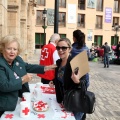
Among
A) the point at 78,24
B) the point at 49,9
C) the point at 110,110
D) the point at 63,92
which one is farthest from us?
the point at 78,24

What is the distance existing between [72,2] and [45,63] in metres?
39.3

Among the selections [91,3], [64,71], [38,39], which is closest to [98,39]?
[91,3]

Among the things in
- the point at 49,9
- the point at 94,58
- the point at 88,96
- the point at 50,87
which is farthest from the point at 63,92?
the point at 49,9

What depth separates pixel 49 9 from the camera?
41219 millimetres

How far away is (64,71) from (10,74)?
2.17ft

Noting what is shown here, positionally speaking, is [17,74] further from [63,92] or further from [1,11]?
[1,11]

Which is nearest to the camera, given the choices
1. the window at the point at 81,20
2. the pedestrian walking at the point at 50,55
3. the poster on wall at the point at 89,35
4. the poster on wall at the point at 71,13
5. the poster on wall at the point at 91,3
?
the pedestrian walking at the point at 50,55

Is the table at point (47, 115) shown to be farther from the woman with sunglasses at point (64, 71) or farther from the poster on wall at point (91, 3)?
the poster on wall at point (91, 3)

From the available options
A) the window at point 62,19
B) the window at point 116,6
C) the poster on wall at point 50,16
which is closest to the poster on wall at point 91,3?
the window at point 62,19

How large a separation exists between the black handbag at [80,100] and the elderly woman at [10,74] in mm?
522

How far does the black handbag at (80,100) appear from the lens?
106 inches

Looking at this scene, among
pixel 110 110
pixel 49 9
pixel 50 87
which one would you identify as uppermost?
pixel 49 9

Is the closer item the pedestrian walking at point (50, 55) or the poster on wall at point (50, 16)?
the pedestrian walking at point (50, 55)

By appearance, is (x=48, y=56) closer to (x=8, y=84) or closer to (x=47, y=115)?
(x=47, y=115)
